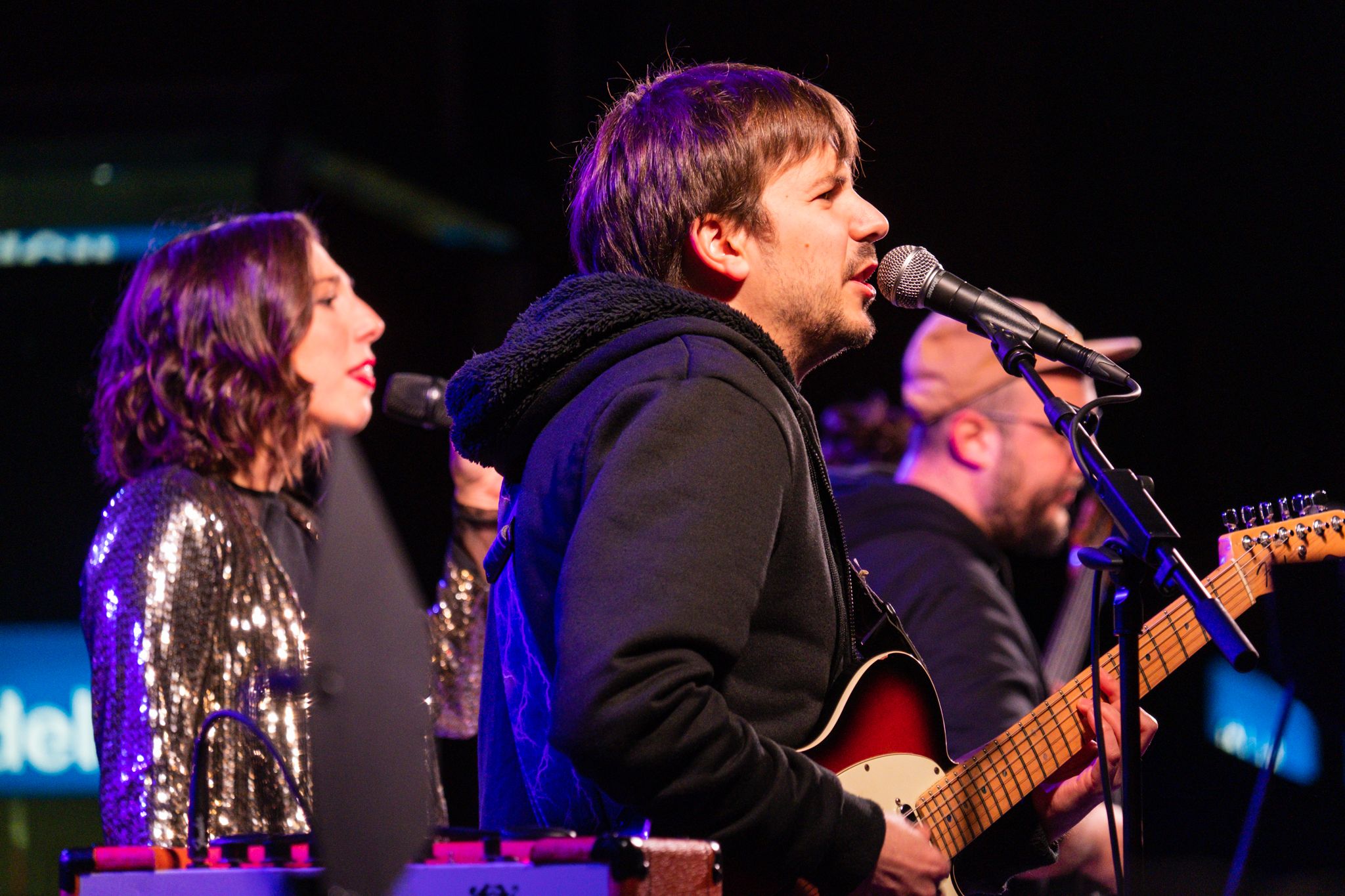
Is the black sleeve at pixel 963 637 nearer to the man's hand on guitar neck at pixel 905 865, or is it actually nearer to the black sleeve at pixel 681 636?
the man's hand on guitar neck at pixel 905 865

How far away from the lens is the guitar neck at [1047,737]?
2084 mm

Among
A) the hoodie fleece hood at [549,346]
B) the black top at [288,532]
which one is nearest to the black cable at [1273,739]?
the hoodie fleece hood at [549,346]

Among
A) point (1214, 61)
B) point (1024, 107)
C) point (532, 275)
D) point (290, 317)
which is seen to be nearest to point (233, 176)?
point (532, 275)

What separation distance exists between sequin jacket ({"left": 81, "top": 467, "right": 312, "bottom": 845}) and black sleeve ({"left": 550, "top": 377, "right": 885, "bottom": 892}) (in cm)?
108

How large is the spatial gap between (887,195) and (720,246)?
3.10 meters

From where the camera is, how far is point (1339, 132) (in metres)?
4.43

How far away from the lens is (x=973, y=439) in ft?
12.0

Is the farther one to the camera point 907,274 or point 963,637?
point 963,637

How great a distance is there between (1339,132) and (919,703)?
11.1 feet

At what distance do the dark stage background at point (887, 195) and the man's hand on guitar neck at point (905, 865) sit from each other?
2.57 metres

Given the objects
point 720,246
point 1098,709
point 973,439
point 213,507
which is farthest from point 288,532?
point 973,439

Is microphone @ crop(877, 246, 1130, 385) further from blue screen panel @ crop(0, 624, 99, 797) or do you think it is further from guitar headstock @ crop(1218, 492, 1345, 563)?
blue screen panel @ crop(0, 624, 99, 797)

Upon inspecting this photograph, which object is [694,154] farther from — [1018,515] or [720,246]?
[1018,515]

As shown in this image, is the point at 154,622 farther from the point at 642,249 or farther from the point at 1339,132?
the point at 1339,132
